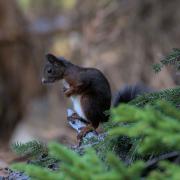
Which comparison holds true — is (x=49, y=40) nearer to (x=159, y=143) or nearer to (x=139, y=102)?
(x=139, y=102)

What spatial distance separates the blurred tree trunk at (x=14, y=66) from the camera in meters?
12.3

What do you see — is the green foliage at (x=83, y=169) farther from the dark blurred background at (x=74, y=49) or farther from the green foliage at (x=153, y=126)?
the dark blurred background at (x=74, y=49)

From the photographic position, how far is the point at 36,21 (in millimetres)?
14844

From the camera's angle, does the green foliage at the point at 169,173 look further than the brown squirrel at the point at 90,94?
No

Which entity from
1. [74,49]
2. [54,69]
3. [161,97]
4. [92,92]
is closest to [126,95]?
[92,92]

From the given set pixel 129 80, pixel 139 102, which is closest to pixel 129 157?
pixel 139 102

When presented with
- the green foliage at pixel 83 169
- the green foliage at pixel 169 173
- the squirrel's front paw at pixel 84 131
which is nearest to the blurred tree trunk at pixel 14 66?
the squirrel's front paw at pixel 84 131

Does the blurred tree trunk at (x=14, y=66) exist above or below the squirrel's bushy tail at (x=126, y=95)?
above

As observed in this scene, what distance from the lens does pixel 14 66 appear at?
1267 cm

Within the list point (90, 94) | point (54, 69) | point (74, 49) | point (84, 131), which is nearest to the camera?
point (84, 131)

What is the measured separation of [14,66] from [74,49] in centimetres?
160

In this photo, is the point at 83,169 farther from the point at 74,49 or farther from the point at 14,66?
the point at 74,49

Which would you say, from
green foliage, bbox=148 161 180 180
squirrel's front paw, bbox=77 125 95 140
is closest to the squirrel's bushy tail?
squirrel's front paw, bbox=77 125 95 140

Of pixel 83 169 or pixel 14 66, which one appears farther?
pixel 14 66
